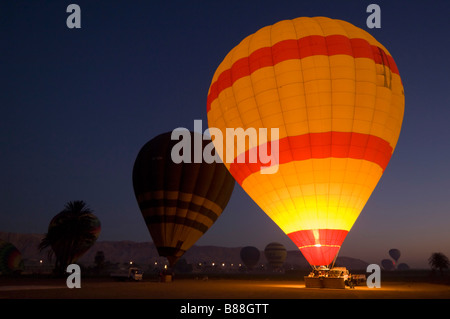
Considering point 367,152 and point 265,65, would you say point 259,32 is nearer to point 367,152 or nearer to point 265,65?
point 265,65

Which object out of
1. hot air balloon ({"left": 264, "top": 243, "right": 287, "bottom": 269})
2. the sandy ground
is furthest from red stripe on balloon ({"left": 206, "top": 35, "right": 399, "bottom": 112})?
hot air balloon ({"left": 264, "top": 243, "right": 287, "bottom": 269})

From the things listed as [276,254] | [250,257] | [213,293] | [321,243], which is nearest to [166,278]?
[213,293]

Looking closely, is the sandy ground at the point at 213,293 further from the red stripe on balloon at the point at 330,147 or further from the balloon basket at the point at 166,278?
the balloon basket at the point at 166,278

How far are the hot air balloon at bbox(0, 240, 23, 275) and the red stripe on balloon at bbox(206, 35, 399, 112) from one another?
39728 millimetres

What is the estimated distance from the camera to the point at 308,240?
16953 millimetres

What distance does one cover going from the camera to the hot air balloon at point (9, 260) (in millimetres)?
43469

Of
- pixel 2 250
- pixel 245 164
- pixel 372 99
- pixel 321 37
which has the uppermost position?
pixel 321 37

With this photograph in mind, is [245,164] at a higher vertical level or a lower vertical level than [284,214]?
higher

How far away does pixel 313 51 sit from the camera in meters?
16.7

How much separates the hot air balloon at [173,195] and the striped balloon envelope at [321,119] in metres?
12.8

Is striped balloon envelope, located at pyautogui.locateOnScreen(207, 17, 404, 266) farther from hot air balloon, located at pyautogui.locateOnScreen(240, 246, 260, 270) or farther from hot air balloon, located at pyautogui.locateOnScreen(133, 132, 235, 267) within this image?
hot air balloon, located at pyautogui.locateOnScreen(240, 246, 260, 270)

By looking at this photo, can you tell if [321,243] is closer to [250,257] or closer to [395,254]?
[250,257]
